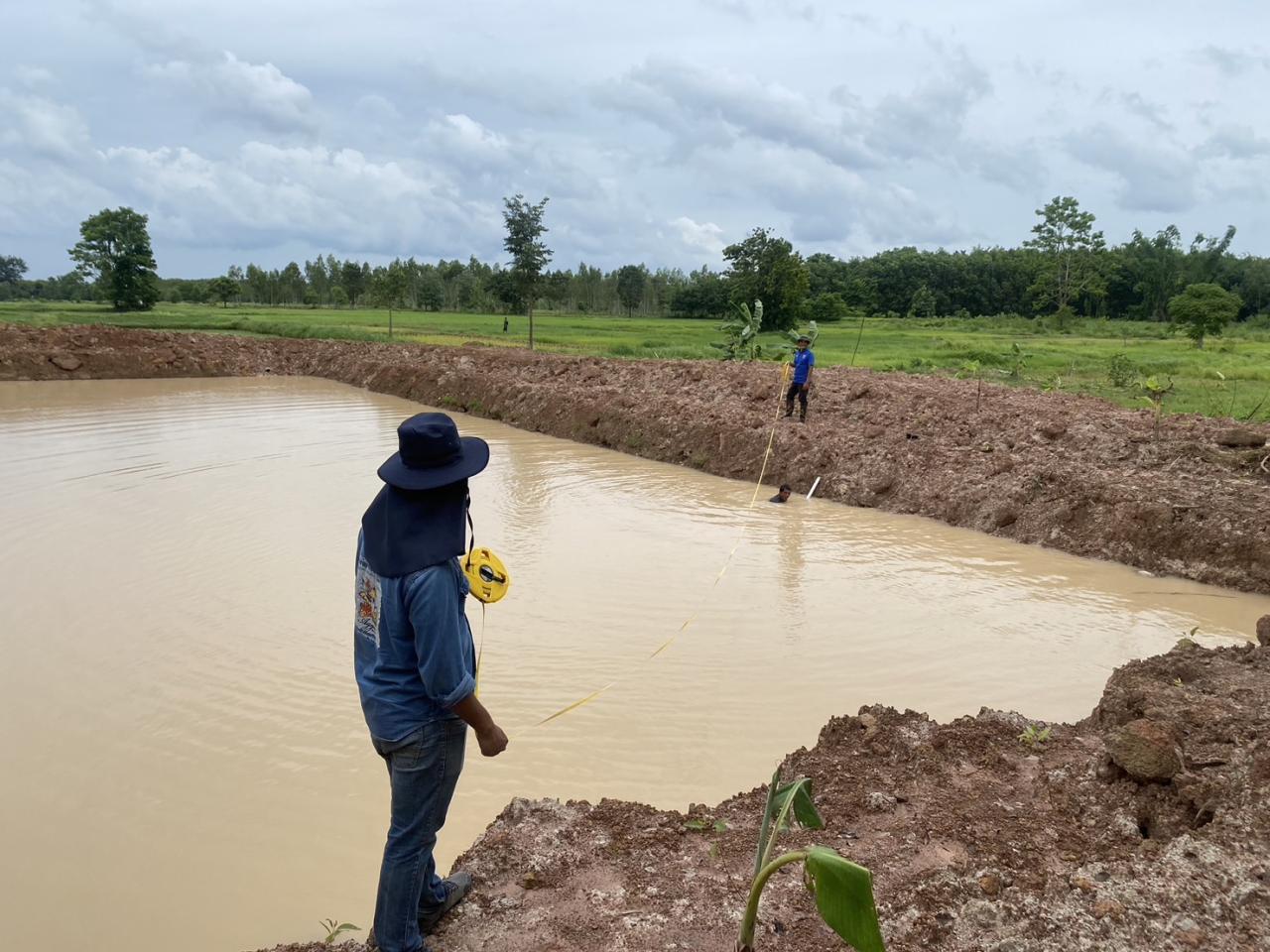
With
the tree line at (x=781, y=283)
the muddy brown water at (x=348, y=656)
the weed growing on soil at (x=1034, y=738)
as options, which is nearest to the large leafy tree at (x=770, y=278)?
the tree line at (x=781, y=283)

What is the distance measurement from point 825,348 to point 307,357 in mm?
17109

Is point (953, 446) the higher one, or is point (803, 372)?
point (803, 372)

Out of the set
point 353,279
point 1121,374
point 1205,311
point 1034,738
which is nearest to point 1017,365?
point 1121,374

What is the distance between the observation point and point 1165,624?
7152mm

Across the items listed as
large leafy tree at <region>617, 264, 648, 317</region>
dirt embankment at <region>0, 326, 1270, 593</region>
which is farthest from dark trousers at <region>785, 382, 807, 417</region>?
large leafy tree at <region>617, 264, 648, 317</region>

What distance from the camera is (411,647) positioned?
2604 millimetres

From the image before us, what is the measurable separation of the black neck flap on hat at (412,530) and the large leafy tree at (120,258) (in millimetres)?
54873

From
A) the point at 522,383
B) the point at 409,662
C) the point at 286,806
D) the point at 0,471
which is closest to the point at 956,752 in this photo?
the point at 409,662

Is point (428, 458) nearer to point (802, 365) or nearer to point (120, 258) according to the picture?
point (802, 365)

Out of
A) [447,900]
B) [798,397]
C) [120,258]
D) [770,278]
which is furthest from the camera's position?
[120,258]

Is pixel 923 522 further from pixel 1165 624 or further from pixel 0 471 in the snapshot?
pixel 0 471

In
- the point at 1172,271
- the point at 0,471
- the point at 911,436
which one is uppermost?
the point at 1172,271

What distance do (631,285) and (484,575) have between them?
70097mm

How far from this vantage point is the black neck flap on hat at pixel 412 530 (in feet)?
8.20
